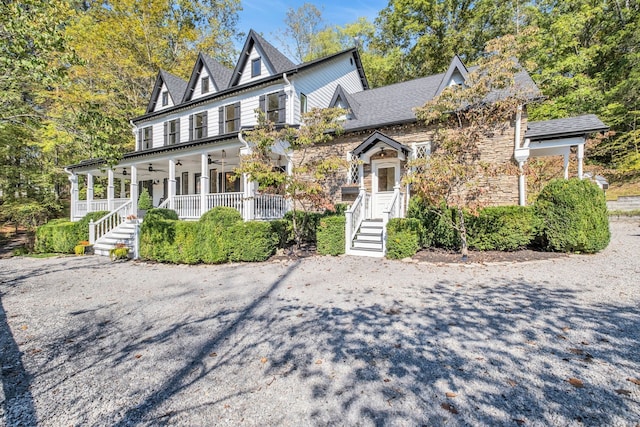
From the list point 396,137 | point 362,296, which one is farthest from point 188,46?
point 362,296

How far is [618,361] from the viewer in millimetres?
2770

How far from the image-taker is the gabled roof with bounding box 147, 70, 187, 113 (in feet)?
56.0

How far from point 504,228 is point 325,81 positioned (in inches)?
447

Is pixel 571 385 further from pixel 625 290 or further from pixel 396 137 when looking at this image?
pixel 396 137

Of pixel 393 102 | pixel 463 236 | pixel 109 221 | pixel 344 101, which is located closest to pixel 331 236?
pixel 463 236

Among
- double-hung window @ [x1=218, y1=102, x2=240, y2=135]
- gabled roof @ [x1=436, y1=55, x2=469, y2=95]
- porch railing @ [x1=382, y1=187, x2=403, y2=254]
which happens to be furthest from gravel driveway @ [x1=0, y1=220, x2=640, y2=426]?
double-hung window @ [x1=218, y1=102, x2=240, y2=135]

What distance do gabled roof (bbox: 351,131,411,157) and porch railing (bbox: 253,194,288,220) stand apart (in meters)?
3.70

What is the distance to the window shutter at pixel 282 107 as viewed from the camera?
12.8 meters

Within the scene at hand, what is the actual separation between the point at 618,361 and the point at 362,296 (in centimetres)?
322

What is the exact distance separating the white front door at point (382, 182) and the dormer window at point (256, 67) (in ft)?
25.3

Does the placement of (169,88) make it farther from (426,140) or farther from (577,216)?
(577,216)

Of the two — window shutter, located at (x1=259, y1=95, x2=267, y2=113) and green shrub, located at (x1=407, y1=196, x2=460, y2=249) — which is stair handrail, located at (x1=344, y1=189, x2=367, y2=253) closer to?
green shrub, located at (x1=407, y1=196, x2=460, y2=249)

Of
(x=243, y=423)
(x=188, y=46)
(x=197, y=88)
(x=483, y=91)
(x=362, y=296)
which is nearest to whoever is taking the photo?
(x=243, y=423)

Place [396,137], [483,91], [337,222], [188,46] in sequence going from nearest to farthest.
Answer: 1. [483,91]
2. [337,222]
3. [396,137]
4. [188,46]
